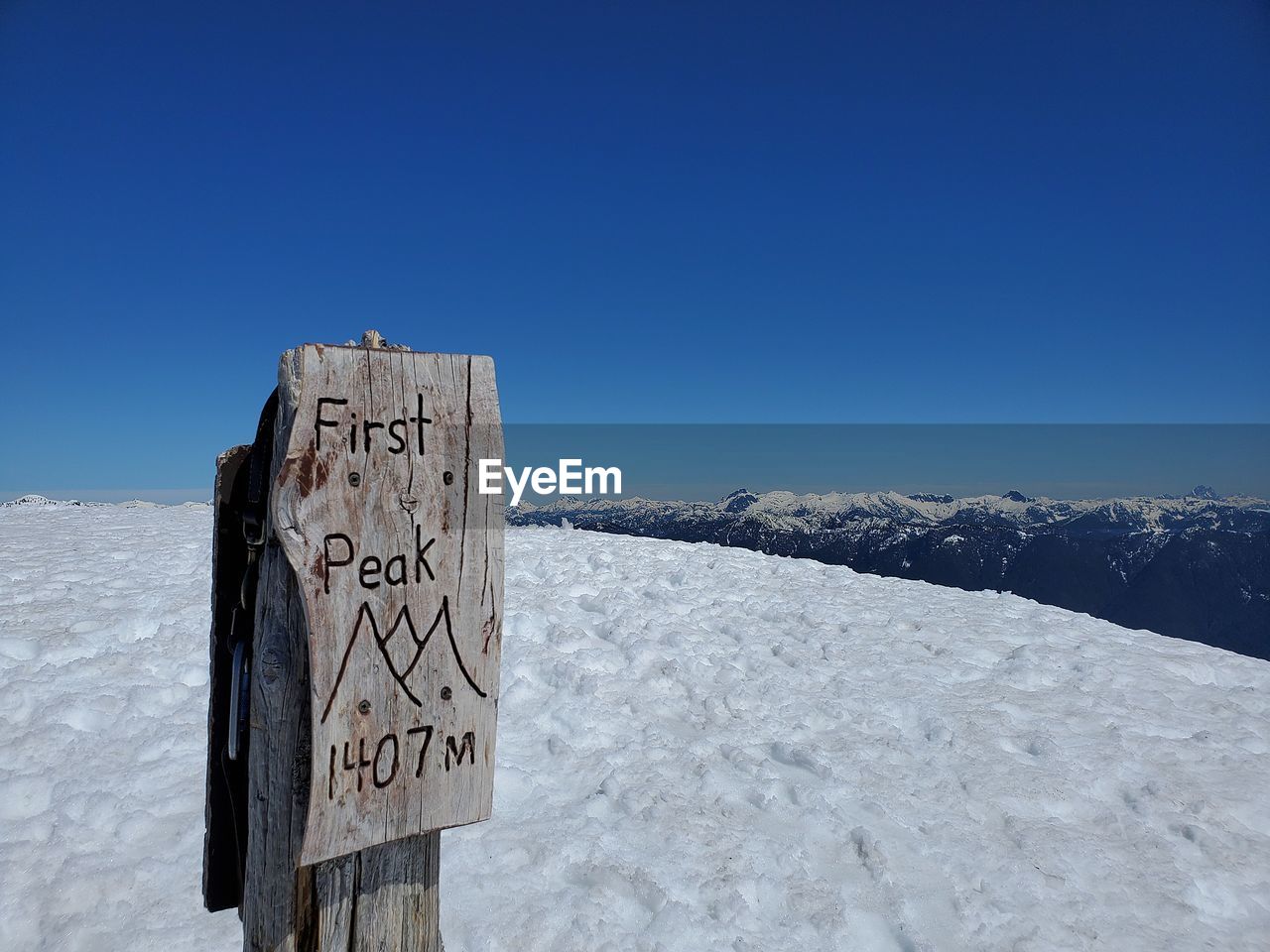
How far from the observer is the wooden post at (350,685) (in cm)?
171

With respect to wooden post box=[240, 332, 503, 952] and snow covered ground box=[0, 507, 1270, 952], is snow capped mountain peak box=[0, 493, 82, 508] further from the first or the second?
wooden post box=[240, 332, 503, 952]

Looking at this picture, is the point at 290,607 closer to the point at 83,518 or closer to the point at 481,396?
the point at 481,396

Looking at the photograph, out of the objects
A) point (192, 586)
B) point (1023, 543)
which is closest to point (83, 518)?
point (192, 586)

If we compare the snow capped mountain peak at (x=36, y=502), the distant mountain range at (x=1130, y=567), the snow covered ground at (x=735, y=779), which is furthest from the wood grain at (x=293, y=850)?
the distant mountain range at (x=1130, y=567)

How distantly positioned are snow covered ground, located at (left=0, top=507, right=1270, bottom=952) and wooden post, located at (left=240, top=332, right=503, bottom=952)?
203cm

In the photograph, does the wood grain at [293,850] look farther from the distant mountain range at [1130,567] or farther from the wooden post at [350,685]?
the distant mountain range at [1130,567]

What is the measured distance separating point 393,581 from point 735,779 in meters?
4.12

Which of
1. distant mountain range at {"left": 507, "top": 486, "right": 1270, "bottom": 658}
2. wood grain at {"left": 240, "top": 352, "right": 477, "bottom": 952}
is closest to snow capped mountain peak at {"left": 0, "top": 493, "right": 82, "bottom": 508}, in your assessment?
wood grain at {"left": 240, "top": 352, "right": 477, "bottom": 952}

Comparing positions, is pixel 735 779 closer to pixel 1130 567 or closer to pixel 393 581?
pixel 393 581

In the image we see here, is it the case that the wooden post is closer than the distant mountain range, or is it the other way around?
the wooden post

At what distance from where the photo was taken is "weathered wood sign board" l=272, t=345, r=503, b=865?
5.61 ft

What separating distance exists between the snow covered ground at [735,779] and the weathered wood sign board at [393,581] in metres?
2.32

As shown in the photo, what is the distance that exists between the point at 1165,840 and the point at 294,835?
18.3 ft

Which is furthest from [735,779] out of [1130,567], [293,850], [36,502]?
[1130,567]
